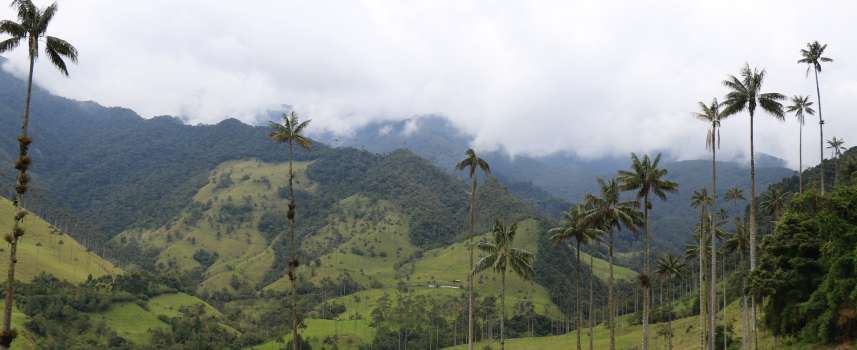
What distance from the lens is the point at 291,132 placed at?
167 ft

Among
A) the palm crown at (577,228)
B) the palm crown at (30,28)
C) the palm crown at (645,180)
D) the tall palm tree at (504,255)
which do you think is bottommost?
the tall palm tree at (504,255)

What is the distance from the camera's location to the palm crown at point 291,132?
163 ft

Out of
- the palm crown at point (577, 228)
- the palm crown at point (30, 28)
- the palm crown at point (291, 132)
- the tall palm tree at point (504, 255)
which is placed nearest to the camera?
the palm crown at point (30, 28)

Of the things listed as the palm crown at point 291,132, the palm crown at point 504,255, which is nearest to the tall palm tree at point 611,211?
the palm crown at point 504,255

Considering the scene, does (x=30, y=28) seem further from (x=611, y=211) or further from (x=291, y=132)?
(x=611, y=211)

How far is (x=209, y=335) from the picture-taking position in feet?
583

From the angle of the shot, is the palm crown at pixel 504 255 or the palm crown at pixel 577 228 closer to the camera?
the palm crown at pixel 577 228

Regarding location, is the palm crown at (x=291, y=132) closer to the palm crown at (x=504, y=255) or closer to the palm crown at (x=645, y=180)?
the palm crown at (x=504, y=255)

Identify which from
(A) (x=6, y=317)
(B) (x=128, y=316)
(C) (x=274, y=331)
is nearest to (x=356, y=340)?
(C) (x=274, y=331)

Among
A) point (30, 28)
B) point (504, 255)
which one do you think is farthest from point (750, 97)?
point (30, 28)

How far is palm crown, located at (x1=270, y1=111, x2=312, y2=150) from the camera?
4969 centimetres

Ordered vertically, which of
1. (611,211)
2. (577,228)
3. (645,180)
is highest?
(645,180)

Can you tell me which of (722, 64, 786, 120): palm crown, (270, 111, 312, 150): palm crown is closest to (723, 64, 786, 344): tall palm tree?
(722, 64, 786, 120): palm crown

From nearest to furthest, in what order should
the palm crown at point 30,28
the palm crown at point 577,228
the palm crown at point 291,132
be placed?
1. the palm crown at point 30,28
2. the palm crown at point 291,132
3. the palm crown at point 577,228
